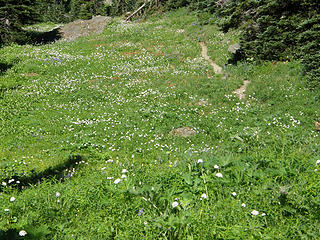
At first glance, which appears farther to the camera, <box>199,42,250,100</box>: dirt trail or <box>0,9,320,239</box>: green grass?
<box>199,42,250,100</box>: dirt trail

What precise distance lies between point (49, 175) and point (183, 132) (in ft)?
18.8

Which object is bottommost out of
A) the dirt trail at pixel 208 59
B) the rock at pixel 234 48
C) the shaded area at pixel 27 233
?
the dirt trail at pixel 208 59

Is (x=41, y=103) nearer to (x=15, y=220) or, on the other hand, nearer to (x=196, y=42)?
(x=15, y=220)

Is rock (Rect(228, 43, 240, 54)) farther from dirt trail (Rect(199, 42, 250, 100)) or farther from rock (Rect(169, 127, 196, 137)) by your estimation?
rock (Rect(169, 127, 196, 137))

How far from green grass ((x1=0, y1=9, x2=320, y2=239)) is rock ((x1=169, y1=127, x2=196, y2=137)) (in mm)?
278

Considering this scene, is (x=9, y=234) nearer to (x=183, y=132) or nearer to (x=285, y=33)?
(x=183, y=132)

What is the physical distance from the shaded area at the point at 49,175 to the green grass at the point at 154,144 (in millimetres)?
55

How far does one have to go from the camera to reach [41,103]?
12.6 metres

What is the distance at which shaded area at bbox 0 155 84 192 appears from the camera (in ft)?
18.6

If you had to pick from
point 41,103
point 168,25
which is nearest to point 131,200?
point 41,103

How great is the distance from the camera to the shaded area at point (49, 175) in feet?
18.6

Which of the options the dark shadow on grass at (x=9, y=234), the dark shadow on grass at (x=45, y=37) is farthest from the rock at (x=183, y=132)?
the dark shadow on grass at (x=45, y=37)

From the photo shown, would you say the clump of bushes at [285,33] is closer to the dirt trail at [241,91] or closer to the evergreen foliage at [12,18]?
the dirt trail at [241,91]

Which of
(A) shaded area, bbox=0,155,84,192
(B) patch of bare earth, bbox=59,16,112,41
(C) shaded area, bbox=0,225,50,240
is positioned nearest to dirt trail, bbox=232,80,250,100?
(A) shaded area, bbox=0,155,84,192
